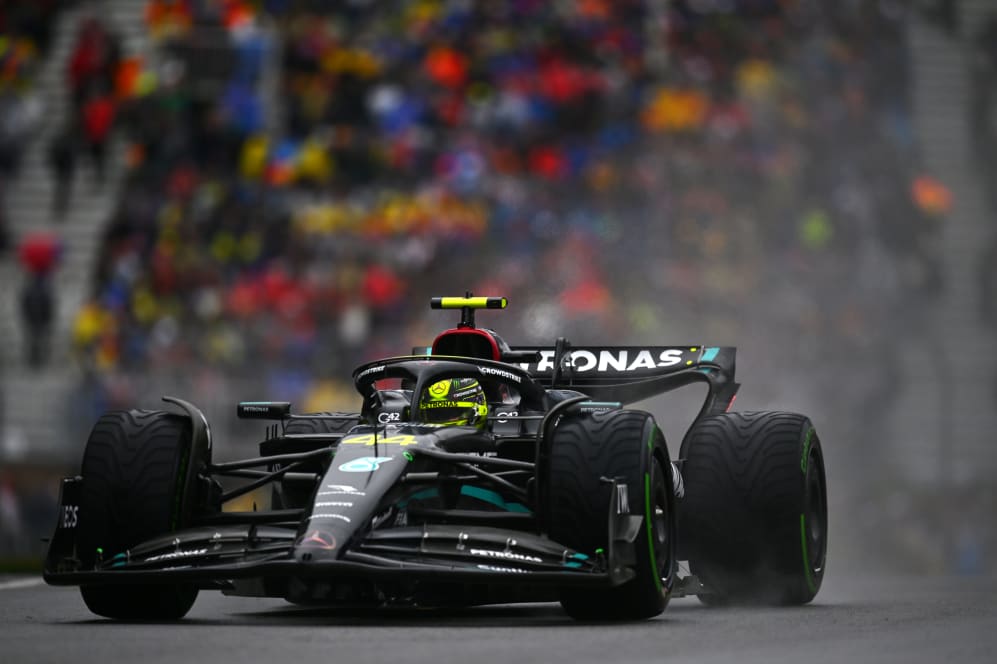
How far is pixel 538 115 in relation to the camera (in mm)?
25984

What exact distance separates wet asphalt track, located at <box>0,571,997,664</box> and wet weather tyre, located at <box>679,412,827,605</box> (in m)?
0.25

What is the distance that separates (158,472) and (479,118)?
1777cm

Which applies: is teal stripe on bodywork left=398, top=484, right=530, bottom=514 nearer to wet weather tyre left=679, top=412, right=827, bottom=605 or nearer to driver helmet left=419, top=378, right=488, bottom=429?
driver helmet left=419, top=378, right=488, bottom=429

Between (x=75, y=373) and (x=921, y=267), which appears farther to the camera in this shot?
(x=921, y=267)

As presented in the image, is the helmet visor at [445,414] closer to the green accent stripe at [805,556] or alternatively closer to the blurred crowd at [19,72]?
the green accent stripe at [805,556]

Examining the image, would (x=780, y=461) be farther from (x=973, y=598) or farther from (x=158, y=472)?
(x=158, y=472)

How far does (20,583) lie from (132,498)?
174 inches

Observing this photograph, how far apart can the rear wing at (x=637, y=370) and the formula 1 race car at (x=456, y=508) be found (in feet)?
3.41

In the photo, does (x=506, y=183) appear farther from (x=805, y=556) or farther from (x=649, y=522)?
(x=649, y=522)

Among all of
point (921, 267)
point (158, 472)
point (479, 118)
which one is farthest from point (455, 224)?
point (158, 472)

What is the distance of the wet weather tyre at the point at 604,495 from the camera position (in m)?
8.11

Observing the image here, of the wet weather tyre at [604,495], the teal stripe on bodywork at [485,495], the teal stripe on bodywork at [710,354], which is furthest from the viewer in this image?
the teal stripe on bodywork at [710,354]

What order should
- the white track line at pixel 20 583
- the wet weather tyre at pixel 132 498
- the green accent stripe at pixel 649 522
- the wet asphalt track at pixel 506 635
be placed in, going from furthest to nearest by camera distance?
1. the white track line at pixel 20 583
2. the wet weather tyre at pixel 132 498
3. the green accent stripe at pixel 649 522
4. the wet asphalt track at pixel 506 635

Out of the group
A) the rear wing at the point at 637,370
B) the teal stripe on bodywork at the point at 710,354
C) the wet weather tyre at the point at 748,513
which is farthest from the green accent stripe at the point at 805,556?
the teal stripe on bodywork at the point at 710,354
